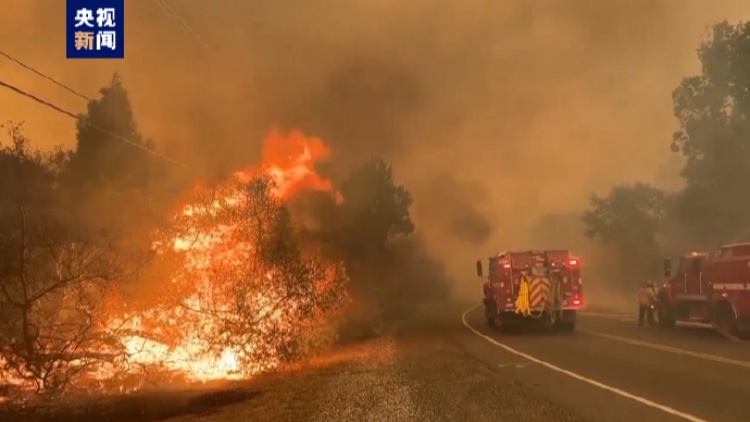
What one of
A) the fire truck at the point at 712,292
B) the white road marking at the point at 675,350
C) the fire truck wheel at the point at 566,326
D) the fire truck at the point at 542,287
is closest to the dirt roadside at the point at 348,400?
the white road marking at the point at 675,350

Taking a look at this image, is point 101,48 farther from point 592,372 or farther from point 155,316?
point 592,372

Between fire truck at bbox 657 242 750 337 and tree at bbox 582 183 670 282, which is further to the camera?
tree at bbox 582 183 670 282

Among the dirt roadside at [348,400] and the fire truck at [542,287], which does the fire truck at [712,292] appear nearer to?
the fire truck at [542,287]

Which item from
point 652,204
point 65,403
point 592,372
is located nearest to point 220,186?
point 65,403

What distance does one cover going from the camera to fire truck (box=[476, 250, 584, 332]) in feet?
82.1

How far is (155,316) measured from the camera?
15914mm

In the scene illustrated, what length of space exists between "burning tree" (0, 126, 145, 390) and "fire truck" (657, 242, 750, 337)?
1725 cm

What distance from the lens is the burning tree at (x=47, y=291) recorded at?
14250 mm

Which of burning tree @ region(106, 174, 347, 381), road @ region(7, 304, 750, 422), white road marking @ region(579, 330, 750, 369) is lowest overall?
white road marking @ region(579, 330, 750, 369)

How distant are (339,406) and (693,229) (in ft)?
151

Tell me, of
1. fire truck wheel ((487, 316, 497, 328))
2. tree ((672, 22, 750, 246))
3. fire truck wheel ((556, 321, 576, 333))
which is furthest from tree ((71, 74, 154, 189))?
tree ((672, 22, 750, 246))

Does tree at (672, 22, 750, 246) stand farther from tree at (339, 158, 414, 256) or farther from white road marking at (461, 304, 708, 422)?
white road marking at (461, 304, 708, 422)

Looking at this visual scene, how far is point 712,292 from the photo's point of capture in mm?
23766

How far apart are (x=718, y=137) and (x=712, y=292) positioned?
26.8 meters
